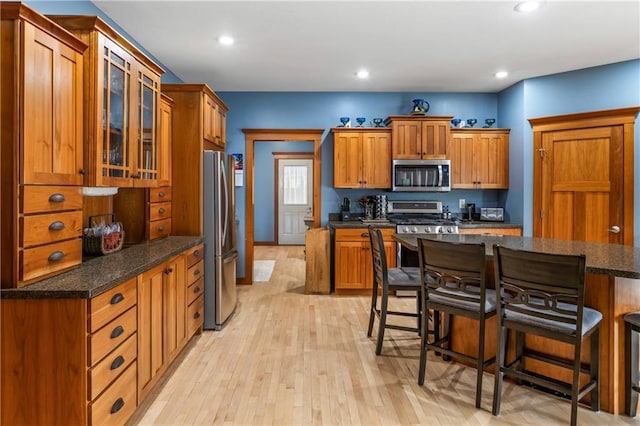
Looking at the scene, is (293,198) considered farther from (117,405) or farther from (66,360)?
(66,360)

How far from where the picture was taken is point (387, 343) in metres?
3.28

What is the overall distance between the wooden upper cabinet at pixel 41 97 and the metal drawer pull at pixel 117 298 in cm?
61

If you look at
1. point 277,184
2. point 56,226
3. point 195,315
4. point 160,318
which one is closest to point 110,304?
point 56,226

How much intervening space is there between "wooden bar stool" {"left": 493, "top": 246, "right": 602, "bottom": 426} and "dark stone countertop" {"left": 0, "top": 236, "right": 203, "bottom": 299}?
1.98 m

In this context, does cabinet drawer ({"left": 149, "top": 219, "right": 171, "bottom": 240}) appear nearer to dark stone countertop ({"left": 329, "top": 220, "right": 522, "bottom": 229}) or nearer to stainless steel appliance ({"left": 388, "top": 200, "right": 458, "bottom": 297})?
dark stone countertop ({"left": 329, "top": 220, "right": 522, "bottom": 229})

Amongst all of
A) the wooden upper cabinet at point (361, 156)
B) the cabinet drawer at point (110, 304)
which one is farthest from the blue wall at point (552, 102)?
the cabinet drawer at point (110, 304)

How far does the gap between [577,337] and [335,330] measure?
2.08 meters

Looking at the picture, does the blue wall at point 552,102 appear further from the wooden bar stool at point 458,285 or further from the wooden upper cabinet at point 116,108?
the wooden upper cabinet at point 116,108

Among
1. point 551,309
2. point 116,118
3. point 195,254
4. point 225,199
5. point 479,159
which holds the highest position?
point 479,159

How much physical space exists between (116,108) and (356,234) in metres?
3.17

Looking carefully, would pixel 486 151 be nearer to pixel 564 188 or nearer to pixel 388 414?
pixel 564 188

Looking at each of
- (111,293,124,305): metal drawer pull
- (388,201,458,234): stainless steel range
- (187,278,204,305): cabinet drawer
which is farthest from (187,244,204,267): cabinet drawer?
(388,201,458,234): stainless steel range

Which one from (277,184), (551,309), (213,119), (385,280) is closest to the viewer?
(551,309)

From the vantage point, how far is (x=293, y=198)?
950 centimetres
